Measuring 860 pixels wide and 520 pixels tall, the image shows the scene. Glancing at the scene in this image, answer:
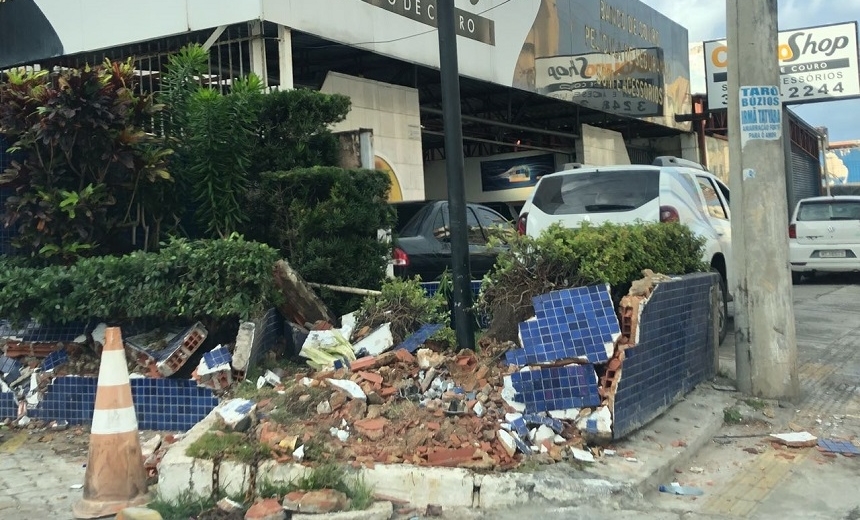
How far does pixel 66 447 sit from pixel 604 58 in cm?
1522

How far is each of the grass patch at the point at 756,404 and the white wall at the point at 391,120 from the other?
7.36m

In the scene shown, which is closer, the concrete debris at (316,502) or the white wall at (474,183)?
the concrete debris at (316,502)

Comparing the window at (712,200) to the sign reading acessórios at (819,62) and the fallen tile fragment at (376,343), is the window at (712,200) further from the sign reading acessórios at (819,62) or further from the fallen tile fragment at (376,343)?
the sign reading acessórios at (819,62)

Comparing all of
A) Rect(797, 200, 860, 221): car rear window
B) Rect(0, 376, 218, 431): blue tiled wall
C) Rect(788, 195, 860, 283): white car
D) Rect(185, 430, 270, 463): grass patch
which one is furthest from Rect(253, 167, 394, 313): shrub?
Rect(797, 200, 860, 221): car rear window

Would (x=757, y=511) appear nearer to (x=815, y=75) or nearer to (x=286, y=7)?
(x=286, y=7)

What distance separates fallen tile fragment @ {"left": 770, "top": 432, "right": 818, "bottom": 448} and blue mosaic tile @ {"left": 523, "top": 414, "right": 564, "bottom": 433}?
1.84 meters

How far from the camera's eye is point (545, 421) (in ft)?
16.0

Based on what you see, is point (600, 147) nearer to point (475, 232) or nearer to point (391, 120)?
point (391, 120)

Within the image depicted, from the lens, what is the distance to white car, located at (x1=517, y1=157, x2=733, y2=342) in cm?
822

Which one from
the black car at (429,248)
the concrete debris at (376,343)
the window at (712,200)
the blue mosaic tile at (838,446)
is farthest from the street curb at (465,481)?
the window at (712,200)

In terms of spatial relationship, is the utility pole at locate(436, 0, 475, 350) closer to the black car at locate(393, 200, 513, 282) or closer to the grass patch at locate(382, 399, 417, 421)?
the grass patch at locate(382, 399, 417, 421)

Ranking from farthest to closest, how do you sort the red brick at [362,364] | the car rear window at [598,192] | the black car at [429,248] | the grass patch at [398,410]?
the black car at [429,248] → the car rear window at [598,192] → the red brick at [362,364] → the grass patch at [398,410]

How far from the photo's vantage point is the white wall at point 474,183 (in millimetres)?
20422

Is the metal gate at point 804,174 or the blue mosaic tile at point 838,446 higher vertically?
the metal gate at point 804,174
